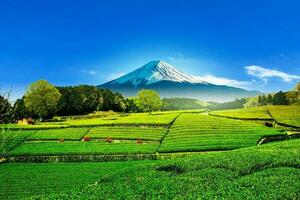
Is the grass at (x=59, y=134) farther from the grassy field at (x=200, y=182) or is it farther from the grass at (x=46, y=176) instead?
the grassy field at (x=200, y=182)

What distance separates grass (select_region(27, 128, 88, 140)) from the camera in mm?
75688

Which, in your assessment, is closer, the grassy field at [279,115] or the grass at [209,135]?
the grass at [209,135]

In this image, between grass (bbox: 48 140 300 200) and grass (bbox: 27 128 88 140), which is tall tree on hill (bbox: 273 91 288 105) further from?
grass (bbox: 48 140 300 200)

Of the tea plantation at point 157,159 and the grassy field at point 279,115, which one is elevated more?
the grassy field at point 279,115

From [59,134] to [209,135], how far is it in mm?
28895

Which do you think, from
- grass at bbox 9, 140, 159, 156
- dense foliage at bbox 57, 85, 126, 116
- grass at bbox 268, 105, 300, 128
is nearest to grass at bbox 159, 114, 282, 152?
grass at bbox 9, 140, 159, 156

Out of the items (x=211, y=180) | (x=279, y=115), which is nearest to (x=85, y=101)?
(x=279, y=115)

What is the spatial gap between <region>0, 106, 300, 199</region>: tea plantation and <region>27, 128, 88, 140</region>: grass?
19cm

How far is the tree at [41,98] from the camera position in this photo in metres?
122

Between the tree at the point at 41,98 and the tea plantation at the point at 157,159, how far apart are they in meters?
37.8

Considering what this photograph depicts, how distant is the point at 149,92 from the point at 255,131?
83914 millimetres

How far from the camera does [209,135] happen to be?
72.0 m

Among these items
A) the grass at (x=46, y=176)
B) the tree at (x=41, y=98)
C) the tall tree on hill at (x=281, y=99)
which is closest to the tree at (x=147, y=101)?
the tree at (x=41, y=98)

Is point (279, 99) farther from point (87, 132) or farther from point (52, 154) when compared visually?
point (52, 154)
